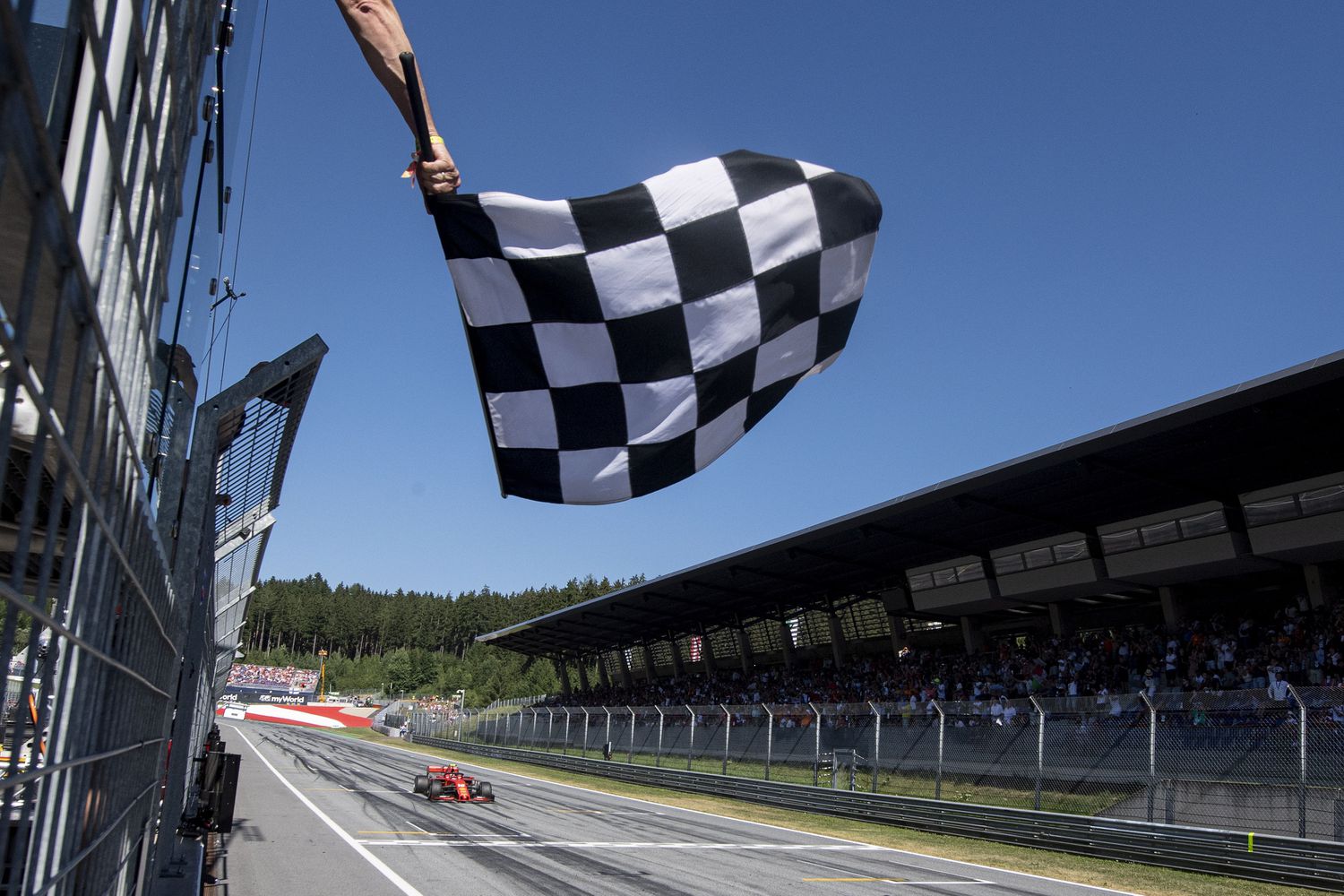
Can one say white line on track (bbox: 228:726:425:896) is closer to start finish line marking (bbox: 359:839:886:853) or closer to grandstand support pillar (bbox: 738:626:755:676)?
start finish line marking (bbox: 359:839:886:853)

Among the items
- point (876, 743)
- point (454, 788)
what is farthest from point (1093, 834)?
point (454, 788)

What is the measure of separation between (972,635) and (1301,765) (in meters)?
17.8

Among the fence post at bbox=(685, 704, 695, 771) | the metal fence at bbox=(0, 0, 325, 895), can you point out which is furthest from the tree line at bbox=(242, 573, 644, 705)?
the metal fence at bbox=(0, 0, 325, 895)

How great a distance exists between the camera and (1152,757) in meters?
15.4

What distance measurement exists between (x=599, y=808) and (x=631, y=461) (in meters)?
19.1

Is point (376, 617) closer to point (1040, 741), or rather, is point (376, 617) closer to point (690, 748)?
point (690, 748)

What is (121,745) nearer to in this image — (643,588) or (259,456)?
(259,456)

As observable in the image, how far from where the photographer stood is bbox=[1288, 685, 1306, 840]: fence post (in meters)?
13.3

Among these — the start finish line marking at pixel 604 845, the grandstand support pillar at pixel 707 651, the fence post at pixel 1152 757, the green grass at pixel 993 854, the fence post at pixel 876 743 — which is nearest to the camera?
the green grass at pixel 993 854

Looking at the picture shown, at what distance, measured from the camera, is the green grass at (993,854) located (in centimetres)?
1282

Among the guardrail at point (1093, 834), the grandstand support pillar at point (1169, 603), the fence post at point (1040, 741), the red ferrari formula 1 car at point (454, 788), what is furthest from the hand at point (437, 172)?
the grandstand support pillar at point (1169, 603)

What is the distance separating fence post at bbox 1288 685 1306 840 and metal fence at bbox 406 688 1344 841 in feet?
0.05

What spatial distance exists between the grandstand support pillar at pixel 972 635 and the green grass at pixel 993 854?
9.21m

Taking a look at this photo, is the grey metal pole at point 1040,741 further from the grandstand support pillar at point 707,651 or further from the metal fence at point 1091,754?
the grandstand support pillar at point 707,651
